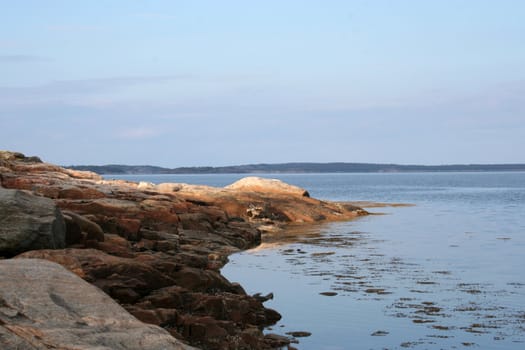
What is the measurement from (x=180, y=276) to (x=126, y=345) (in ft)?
26.9

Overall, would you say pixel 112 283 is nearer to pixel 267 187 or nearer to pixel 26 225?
pixel 26 225

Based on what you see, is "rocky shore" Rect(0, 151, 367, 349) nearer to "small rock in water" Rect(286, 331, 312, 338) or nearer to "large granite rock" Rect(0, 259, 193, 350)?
"large granite rock" Rect(0, 259, 193, 350)

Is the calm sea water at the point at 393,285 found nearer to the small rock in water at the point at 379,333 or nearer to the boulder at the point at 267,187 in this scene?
the small rock in water at the point at 379,333

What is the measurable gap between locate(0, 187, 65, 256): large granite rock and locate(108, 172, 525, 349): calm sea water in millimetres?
5378

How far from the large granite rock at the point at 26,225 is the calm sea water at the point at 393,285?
17.6 ft

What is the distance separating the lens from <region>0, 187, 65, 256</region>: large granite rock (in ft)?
55.5

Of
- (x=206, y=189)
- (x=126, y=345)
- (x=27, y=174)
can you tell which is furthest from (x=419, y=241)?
(x=126, y=345)

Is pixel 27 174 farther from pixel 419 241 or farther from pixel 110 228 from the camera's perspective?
pixel 419 241

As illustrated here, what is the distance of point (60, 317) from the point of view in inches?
430

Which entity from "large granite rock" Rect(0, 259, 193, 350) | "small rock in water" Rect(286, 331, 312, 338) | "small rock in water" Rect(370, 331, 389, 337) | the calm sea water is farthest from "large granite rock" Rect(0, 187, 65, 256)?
"small rock in water" Rect(370, 331, 389, 337)

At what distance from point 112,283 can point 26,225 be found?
8.69 ft

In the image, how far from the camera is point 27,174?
134 feet

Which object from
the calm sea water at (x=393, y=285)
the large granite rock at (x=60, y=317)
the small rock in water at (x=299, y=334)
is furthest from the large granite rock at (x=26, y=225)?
the small rock in water at (x=299, y=334)

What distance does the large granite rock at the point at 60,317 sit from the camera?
32.2 feet
